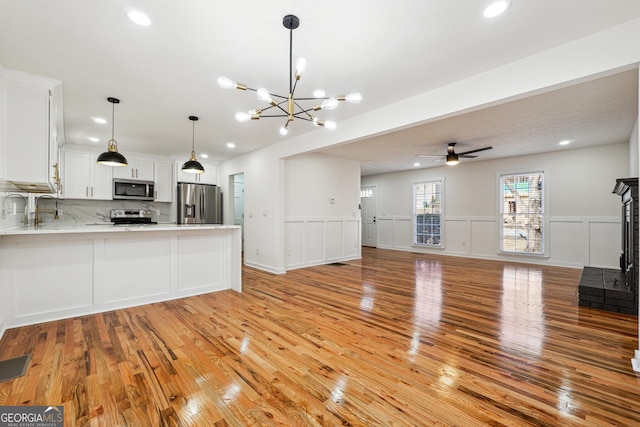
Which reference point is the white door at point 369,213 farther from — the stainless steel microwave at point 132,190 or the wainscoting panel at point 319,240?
the stainless steel microwave at point 132,190

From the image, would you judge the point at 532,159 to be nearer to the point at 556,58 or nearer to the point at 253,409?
the point at 556,58

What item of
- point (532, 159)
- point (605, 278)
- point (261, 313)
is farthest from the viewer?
point (532, 159)

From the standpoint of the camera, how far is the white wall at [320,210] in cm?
602

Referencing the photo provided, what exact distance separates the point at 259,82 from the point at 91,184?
16.0ft

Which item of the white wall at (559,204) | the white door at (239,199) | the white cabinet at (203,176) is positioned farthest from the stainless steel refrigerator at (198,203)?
the white wall at (559,204)

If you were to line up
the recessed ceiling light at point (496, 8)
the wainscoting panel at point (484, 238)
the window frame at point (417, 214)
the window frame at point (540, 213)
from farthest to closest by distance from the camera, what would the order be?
the window frame at point (417, 214) → the wainscoting panel at point (484, 238) → the window frame at point (540, 213) → the recessed ceiling light at point (496, 8)

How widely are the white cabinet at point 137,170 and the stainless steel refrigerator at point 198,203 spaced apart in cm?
68

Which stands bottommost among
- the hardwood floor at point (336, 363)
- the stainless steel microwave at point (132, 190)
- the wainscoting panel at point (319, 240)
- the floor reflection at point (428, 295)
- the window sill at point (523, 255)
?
the hardwood floor at point (336, 363)

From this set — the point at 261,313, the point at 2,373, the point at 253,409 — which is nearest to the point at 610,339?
the point at 253,409

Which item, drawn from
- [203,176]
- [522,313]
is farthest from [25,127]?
[522,313]

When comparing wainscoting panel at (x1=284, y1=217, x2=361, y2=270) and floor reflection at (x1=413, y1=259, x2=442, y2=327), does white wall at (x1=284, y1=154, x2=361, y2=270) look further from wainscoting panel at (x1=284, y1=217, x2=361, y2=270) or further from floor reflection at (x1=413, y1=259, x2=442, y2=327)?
floor reflection at (x1=413, y1=259, x2=442, y2=327)

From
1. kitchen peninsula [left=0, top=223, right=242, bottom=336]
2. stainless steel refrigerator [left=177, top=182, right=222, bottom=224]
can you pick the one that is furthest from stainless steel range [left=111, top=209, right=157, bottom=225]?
kitchen peninsula [left=0, top=223, right=242, bottom=336]

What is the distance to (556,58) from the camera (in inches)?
Result: 96.9

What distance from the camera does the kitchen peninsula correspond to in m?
2.90
